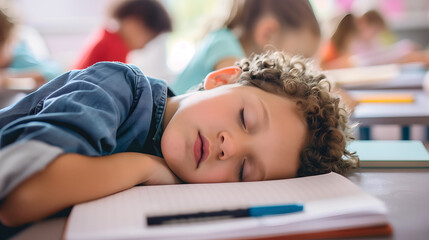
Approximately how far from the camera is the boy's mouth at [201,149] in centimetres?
81

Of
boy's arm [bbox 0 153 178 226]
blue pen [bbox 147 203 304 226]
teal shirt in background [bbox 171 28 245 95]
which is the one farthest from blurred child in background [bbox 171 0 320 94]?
blue pen [bbox 147 203 304 226]

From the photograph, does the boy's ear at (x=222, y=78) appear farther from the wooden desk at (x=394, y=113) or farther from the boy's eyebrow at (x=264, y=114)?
the wooden desk at (x=394, y=113)

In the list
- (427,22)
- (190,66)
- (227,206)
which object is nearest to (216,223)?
(227,206)

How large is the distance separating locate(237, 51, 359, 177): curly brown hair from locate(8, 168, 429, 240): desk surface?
2.3 inches

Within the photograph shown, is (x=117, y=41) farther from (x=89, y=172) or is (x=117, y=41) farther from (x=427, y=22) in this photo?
(x=427, y=22)

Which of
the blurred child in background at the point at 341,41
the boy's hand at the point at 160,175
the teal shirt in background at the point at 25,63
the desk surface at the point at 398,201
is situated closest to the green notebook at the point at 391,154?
the desk surface at the point at 398,201

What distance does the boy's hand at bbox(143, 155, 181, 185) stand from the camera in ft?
2.53

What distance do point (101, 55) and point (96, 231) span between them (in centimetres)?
226

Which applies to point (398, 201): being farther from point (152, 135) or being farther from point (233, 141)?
point (152, 135)

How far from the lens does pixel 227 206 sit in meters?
0.58

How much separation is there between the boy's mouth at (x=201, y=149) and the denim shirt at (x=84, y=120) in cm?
11

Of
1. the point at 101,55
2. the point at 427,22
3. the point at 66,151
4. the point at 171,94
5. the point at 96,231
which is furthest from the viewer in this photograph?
the point at 427,22

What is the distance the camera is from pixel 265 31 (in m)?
1.93

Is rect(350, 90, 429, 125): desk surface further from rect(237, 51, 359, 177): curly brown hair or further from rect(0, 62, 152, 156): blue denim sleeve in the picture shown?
rect(0, 62, 152, 156): blue denim sleeve
